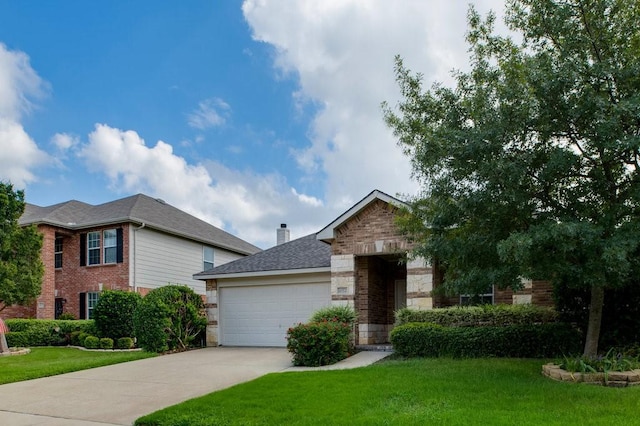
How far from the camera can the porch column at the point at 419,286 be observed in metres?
14.8

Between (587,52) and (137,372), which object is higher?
(587,52)

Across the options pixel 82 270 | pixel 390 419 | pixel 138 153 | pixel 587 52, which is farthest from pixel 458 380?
pixel 82 270

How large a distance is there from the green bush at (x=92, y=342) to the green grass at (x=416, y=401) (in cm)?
1022

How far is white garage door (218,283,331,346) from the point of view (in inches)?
690

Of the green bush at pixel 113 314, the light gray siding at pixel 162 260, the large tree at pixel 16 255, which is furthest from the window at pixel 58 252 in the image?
the green bush at pixel 113 314

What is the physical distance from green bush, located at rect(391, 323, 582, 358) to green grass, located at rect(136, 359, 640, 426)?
1689 millimetres

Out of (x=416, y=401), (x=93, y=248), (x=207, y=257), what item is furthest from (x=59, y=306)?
(x=416, y=401)

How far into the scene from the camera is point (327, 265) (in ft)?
55.1

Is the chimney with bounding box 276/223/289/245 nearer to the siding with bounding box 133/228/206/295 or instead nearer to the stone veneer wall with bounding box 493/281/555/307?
the siding with bounding box 133/228/206/295

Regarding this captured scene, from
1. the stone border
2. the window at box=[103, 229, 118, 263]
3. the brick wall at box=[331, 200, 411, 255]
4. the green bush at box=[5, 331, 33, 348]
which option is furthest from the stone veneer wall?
the green bush at box=[5, 331, 33, 348]

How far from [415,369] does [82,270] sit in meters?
17.3

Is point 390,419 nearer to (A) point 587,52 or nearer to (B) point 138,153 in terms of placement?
(A) point 587,52

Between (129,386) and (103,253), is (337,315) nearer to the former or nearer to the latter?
(129,386)

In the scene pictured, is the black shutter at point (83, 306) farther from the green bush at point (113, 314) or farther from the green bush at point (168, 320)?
the green bush at point (168, 320)
